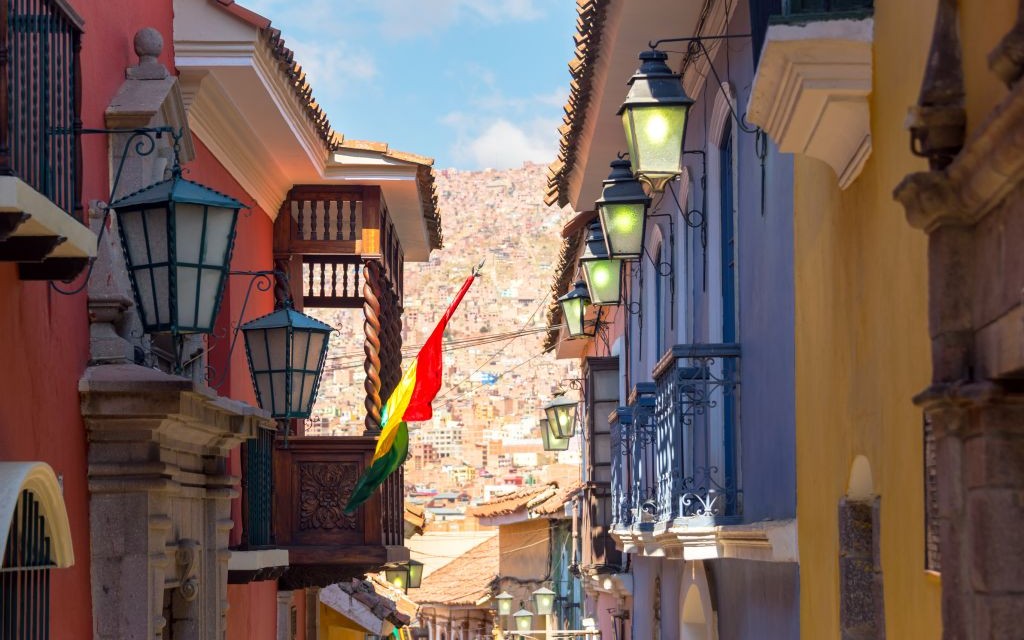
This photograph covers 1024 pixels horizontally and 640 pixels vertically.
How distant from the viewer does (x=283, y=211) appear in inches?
640

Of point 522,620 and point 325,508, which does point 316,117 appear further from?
point 522,620

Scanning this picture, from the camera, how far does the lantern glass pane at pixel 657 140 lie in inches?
372

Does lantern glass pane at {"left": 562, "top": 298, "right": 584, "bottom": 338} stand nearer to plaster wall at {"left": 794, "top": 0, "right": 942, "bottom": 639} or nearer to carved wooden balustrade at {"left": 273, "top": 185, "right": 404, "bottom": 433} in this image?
carved wooden balustrade at {"left": 273, "top": 185, "right": 404, "bottom": 433}

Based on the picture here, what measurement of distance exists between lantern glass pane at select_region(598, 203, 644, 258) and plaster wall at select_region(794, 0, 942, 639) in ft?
14.6

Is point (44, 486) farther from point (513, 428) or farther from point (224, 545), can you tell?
point (513, 428)

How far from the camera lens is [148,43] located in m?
9.49

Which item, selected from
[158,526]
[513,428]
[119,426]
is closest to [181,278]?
[119,426]

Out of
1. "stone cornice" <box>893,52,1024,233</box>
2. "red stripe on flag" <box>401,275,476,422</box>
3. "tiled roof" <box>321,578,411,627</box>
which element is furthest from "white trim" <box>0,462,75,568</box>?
"tiled roof" <box>321,578,411,627</box>

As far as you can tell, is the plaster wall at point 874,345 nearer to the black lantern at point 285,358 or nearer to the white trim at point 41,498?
the white trim at point 41,498

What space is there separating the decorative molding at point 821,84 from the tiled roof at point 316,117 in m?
6.95

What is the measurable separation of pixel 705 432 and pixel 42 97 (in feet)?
20.2

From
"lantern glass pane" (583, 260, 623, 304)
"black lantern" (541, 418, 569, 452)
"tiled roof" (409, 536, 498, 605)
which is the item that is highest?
"lantern glass pane" (583, 260, 623, 304)

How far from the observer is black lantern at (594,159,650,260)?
1188 cm

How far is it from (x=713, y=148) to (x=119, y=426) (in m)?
5.10
